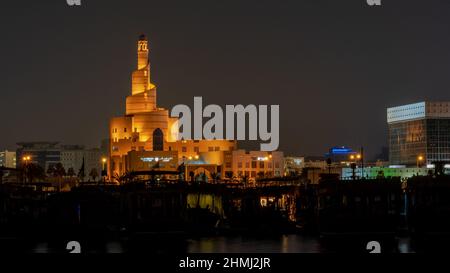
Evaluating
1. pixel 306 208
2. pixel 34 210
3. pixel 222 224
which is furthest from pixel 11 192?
pixel 306 208

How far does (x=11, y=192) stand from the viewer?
115750 millimetres

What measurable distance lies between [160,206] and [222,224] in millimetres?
15917

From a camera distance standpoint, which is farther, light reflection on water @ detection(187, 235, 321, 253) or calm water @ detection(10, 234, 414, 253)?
light reflection on water @ detection(187, 235, 321, 253)

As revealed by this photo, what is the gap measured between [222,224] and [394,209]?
61.9 feet

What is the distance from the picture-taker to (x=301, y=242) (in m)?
94.3

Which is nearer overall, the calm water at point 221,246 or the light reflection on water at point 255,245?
the calm water at point 221,246

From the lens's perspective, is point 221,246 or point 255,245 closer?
point 221,246
